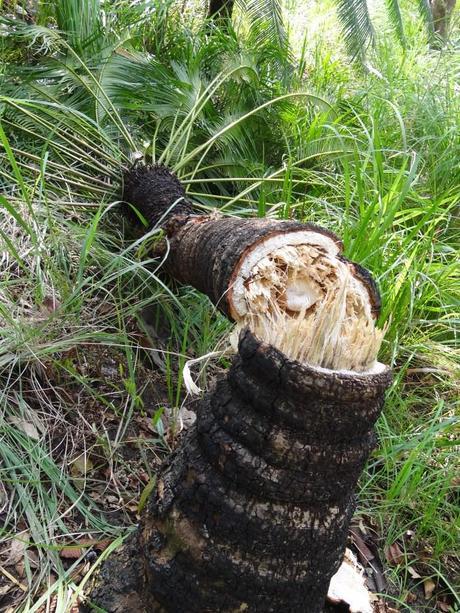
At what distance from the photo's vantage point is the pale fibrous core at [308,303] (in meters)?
0.88

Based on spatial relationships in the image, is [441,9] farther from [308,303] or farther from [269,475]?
[269,475]

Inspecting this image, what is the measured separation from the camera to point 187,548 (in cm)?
92

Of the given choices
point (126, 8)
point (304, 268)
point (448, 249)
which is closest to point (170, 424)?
point (304, 268)

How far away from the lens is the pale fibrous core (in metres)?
0.88

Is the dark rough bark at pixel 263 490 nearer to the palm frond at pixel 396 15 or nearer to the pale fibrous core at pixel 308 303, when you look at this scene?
the pale fibrous core at pixel 308 303

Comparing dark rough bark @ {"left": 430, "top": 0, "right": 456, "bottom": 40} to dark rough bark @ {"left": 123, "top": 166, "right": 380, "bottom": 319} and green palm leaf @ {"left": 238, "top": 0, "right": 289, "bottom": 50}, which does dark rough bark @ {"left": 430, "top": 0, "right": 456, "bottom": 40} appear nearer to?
green palm leaf @ {"left": 238, "top": 0, "right": 289, "bottom": 50}

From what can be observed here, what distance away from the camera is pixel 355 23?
2686 mm

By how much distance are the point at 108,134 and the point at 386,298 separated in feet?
4.35

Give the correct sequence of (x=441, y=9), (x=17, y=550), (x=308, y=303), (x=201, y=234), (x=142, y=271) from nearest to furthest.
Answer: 1. (x=308, y=303)
2. (x=17, y=550)
3. (x=201, y=234)
4. (x=142, y=271)
5. (x=441, y=9)

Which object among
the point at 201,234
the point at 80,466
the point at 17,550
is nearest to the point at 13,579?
the point at 17,550

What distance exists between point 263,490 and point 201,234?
865 mm

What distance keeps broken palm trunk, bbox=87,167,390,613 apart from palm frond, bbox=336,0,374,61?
2.11m

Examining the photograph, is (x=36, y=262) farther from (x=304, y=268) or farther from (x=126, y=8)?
(x=126, y=8)

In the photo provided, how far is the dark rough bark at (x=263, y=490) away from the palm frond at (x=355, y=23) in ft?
7.49
